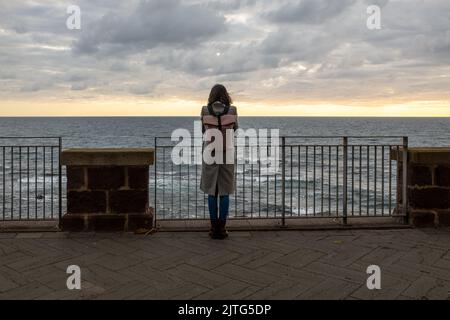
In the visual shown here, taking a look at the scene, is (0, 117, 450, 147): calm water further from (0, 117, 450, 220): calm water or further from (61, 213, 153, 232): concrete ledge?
(61, 213, 153, 232): concrete ledge

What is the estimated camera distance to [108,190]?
5930 millimetres

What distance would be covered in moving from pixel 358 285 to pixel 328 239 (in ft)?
5.19

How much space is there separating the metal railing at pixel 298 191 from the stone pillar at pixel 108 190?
36 cm

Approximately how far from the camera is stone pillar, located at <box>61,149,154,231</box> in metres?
5.87

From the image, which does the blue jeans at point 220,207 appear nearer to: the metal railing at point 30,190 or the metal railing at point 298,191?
the metal railing at point 298,191

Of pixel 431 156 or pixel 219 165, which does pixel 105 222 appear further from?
pixel 431 156

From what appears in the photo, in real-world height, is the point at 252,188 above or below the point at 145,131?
below

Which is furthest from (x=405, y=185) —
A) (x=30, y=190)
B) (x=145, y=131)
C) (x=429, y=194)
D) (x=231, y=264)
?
(x=145, y=131)

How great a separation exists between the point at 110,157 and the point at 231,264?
2.35m

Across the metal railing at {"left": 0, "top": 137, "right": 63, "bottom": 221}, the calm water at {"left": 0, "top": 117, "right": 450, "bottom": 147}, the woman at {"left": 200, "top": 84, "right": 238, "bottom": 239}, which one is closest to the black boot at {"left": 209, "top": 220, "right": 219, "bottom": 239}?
the woman at {"left": 200, "top": 84, "right": 238, "bottom": 239}

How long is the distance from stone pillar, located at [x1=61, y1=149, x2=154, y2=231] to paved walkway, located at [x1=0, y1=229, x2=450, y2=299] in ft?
0.81

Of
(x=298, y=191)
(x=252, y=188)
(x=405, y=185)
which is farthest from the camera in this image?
(x=252, y=188)
